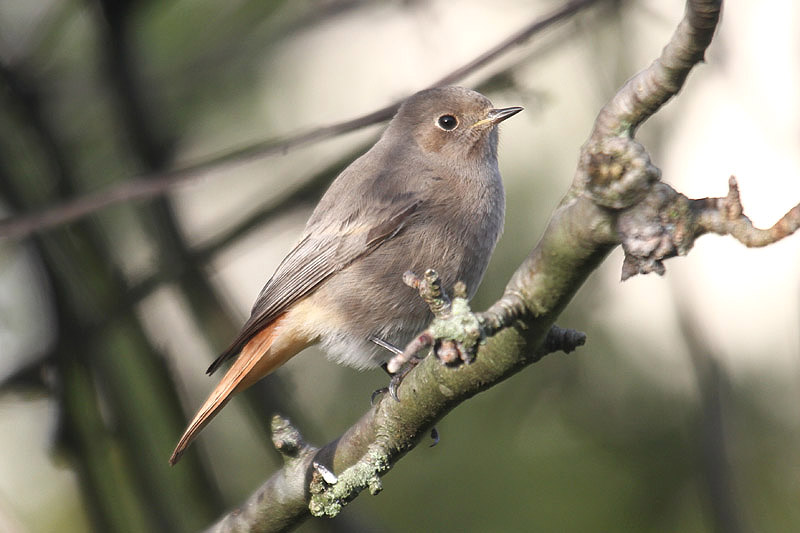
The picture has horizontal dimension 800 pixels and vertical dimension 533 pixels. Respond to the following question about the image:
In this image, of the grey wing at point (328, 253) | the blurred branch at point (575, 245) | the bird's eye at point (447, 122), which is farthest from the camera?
the bird's eye at point (447, 122)

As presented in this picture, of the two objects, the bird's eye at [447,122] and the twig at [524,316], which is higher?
the bird's eye at [447,122]

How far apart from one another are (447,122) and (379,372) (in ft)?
5.11

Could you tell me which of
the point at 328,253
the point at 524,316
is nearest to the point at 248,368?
the point at 328,253

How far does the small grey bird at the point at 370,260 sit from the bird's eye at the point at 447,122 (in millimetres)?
290

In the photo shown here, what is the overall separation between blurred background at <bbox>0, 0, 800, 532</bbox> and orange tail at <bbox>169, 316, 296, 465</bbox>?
52cm

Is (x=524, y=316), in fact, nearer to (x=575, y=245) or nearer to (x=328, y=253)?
(x=575, y=245)

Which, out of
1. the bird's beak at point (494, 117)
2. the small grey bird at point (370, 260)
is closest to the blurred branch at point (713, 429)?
the small grey bird at point (370, 260)

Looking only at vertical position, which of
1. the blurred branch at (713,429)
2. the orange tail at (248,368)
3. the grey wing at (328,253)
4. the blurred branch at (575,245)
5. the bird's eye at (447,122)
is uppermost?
the bird's eye at (447,122)

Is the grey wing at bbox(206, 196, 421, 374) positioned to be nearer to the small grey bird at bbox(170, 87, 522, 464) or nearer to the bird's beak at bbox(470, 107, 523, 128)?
the small grey bird at bbox(170, 87, 522, 464)

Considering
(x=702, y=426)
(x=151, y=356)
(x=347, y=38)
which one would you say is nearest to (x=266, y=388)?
(x=151, y=356)

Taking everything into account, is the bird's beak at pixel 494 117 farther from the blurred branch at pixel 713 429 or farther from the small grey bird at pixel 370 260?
the blurred branch at pixel 713 429

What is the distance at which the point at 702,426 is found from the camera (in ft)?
13.3

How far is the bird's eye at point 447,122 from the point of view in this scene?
5.00m

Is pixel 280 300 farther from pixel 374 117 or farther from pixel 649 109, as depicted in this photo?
pixel 649 109
